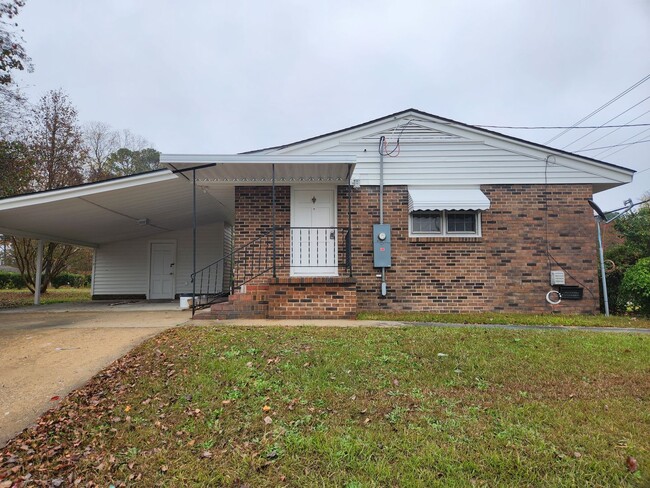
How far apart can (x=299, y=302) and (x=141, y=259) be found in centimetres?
999

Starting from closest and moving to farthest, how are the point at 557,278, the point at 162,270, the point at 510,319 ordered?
the point at 510,319 → the point at 557,278 → the point at 162,270

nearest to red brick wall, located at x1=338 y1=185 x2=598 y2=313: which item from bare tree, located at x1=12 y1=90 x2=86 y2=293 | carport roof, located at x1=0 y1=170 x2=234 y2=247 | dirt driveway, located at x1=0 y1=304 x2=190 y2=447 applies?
carport roof, located at x1=0 y1=170 x2=234 y2=247

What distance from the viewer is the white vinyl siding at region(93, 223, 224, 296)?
46.0 ft

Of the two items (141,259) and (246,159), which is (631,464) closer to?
(246,159)

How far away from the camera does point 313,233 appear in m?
8.05

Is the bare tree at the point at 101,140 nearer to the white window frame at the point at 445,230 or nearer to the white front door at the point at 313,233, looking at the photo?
the white front door at the point at 313,233

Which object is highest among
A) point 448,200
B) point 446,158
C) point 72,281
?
point 446,158

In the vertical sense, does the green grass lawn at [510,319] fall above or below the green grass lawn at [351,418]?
above

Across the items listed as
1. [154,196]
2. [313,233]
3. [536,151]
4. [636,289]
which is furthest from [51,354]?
[636,289]

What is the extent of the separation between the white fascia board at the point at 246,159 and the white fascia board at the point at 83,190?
154 cm

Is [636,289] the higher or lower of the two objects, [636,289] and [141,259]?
the lower

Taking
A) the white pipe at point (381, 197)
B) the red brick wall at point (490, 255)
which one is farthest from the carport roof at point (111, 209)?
the red brick wall at point (490, 255)

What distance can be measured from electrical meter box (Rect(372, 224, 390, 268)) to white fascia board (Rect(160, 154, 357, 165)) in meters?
1.88

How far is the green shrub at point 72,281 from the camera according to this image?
24.3 meters
